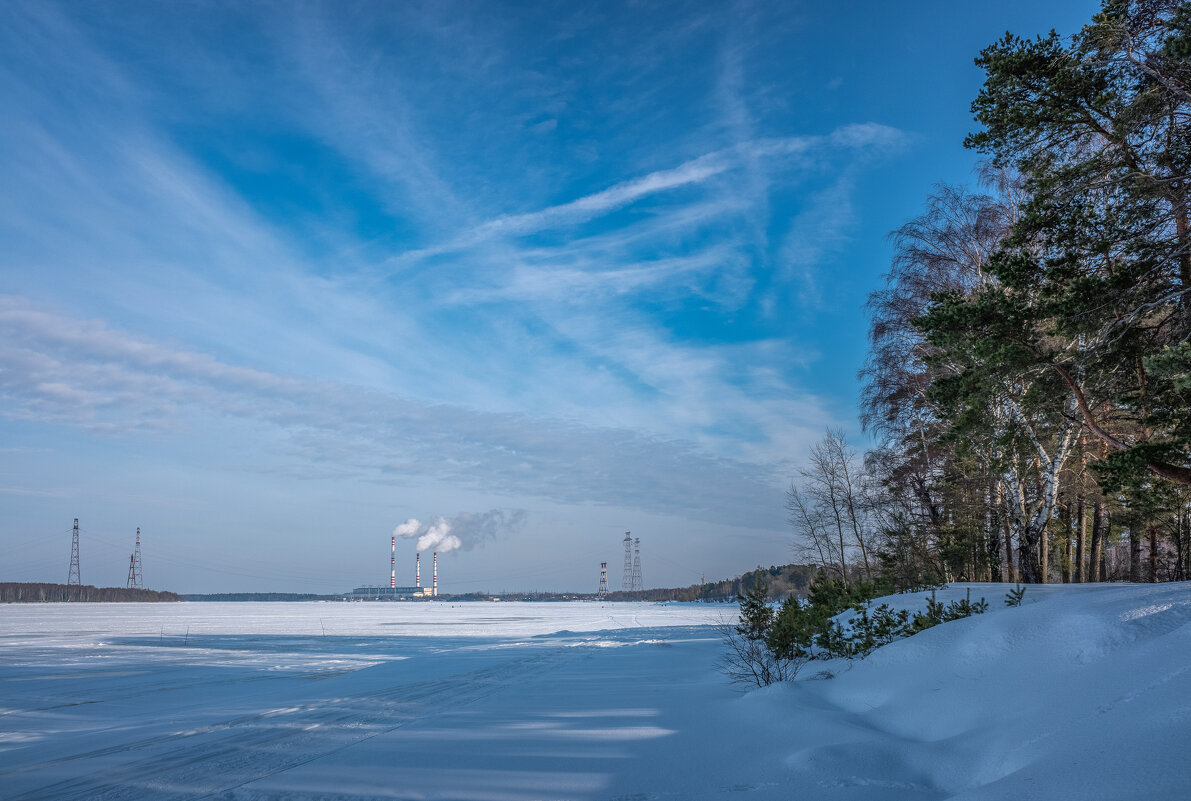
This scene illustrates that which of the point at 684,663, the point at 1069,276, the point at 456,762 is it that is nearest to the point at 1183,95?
the point at 1069,276

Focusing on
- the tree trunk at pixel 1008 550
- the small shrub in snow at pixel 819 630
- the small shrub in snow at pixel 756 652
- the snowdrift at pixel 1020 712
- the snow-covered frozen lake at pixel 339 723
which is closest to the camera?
the snowdrift at pixel 1020 712

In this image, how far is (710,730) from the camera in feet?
22.9

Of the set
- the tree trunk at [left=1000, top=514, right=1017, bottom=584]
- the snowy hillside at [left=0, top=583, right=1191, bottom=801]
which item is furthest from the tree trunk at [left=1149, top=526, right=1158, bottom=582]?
the snowy hillside at [left=0, top=583, right=1191, bottom=801]

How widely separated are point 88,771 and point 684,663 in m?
10.7

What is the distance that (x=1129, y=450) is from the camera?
26.9 ft

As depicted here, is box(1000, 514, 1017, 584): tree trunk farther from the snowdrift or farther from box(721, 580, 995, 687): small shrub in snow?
the snowdrift

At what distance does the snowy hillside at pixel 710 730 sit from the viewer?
13.8 ft

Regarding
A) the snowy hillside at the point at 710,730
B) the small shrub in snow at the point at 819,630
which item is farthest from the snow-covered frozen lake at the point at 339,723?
the small shrub in snow at the point at 819,630

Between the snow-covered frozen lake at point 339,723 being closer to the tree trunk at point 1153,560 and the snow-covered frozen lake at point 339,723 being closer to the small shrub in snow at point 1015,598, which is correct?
the small shrub in snow at point 1015,598

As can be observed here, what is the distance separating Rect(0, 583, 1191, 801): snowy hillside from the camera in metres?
4.20

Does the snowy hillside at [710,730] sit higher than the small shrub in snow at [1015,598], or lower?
lower

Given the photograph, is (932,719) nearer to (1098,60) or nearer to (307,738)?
(307,738)

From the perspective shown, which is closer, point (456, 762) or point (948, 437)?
point (456, 762)

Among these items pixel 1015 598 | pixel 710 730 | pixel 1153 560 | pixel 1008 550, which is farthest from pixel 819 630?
pixel 1153 560
